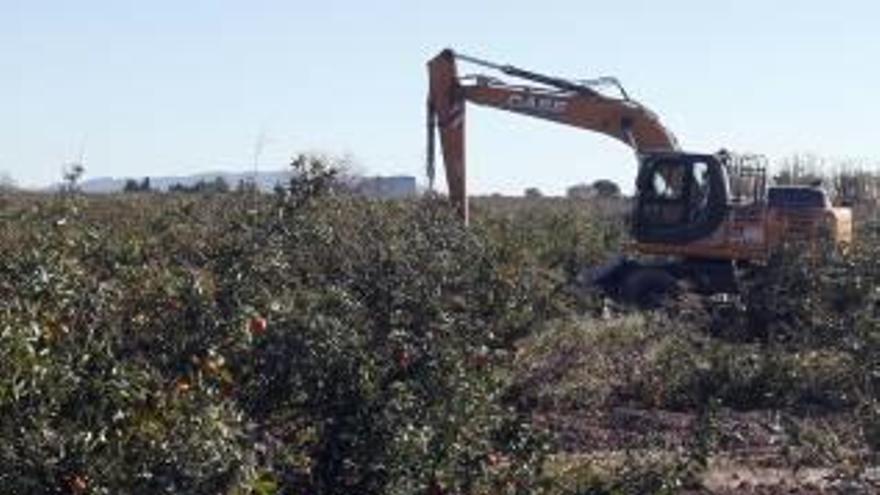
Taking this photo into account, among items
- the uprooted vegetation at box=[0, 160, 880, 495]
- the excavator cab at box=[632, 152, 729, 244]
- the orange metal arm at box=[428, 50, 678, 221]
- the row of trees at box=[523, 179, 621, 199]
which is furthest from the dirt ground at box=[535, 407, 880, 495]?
the row of trees at box=[523, 179, 621, 199]

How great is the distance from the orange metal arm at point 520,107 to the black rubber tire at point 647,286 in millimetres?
2445

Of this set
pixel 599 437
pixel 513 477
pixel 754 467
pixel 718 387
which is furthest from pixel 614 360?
pixel 513 477

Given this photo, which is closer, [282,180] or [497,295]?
[497,295]

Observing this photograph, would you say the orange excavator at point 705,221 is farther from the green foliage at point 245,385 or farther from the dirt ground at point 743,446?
the green foliage at point 245,385

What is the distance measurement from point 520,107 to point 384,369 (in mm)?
16418

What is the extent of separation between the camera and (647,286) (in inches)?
858

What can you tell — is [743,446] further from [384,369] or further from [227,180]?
[227,180]

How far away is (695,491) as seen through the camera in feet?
35.7

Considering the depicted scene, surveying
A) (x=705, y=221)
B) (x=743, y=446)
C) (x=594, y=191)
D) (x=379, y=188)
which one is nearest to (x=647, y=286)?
(x=705, y=221)

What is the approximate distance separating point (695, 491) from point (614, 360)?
5208mm

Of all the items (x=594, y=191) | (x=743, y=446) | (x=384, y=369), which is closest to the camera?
(x=384, y=369)

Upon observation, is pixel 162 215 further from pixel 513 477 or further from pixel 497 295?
pixel 513 477

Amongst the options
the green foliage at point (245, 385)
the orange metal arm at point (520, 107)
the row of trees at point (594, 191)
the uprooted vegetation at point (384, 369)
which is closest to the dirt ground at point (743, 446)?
the uprooted vegetation at point (384, 369)

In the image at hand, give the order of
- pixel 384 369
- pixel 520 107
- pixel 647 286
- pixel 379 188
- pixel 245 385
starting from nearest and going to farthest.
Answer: pixel 384 369, pixel 245 385, pixel 647 286, pixel 520 107, pixel 379 188
